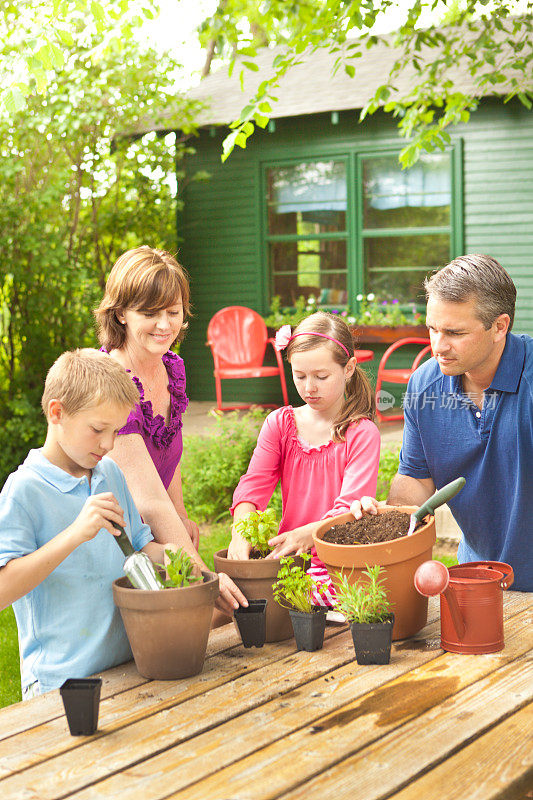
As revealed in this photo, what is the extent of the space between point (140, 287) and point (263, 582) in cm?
90

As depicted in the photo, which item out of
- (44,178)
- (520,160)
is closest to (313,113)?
(520,160)

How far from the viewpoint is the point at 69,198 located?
26.1 ft

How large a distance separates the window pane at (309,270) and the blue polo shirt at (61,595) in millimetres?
7097

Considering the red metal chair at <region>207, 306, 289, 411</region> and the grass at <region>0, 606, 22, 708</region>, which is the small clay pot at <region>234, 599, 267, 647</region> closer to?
the grass at <region>0, 606, 22, 708</region>

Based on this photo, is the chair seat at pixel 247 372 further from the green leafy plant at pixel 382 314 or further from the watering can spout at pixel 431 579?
the watering can spout at pixel 431 579

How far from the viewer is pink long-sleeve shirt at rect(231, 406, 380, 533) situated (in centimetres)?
244

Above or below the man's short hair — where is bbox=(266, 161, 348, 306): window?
above

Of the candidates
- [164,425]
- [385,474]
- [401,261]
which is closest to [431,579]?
[164,425]

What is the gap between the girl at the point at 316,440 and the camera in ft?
8.02

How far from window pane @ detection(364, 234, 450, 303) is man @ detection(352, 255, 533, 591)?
19.5ft

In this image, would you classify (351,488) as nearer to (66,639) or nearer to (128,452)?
(128,452)

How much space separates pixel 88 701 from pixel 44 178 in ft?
21.9

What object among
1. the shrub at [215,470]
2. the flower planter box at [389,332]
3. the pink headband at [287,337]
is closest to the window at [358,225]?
the flower planter box at [389,332]

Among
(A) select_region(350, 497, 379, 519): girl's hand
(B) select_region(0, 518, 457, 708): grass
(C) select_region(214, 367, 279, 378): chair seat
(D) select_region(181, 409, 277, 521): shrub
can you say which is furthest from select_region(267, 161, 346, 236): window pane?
(A) select_region(350, 497, 379, 519): girl's hand
